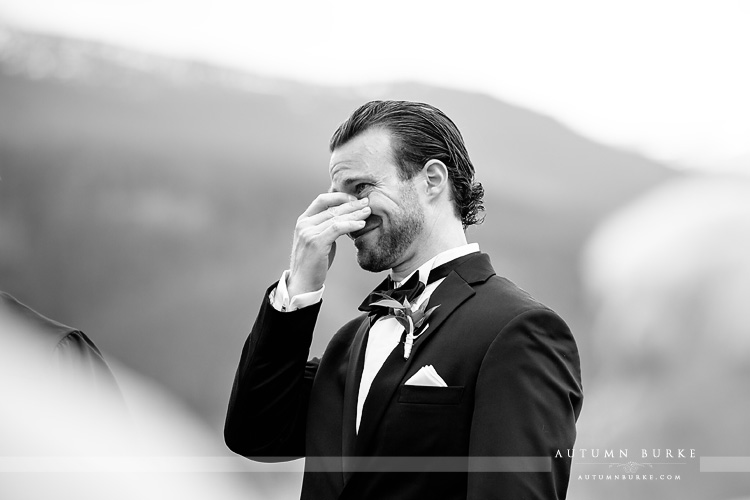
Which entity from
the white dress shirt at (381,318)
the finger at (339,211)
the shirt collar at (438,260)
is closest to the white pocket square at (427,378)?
the white dress shirt at (381,318)

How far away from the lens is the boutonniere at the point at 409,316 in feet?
4.86

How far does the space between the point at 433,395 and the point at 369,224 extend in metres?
0.39

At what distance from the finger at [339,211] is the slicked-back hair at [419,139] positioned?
0.34 ft

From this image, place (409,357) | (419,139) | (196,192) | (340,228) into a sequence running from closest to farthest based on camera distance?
(409,357)
(340,228)
(419,139)
(196,192)

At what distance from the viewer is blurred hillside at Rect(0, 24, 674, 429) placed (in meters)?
2.17

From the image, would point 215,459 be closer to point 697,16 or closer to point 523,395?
point 523,395

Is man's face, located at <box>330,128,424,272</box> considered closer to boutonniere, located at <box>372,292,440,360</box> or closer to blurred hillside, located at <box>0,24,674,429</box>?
boutonniere, located at <box>372,292,440,360</box>

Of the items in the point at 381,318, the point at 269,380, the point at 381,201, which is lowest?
the point at 269,380

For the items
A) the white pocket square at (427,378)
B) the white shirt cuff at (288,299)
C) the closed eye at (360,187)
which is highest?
the closed eye at (360,187)

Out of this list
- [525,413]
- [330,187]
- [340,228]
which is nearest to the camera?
[525,413]

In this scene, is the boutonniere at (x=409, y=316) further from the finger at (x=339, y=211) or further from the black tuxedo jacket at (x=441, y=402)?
the finger at (x=339, y=211)

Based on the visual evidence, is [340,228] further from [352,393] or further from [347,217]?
[352,393]

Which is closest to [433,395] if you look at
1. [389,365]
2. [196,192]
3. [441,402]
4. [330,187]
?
[441,402]

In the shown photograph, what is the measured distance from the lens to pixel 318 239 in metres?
1.57
